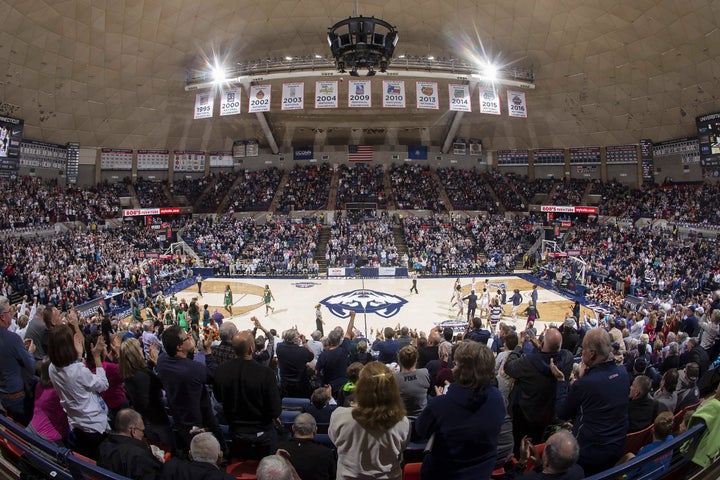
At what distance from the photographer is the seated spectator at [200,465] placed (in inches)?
106

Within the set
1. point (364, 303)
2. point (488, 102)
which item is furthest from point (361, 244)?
point (488, 102)

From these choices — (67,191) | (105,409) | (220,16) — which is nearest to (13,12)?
(220,16)

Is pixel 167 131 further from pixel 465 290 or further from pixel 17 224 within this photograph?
pixel 465 290

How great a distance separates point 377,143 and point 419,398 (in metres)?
42.6

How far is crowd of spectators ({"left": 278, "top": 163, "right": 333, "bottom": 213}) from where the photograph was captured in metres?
39.4

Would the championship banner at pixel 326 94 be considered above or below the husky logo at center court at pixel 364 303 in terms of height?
above

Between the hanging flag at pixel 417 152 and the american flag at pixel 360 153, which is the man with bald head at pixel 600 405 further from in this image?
the hanging flag at pixel 417 152

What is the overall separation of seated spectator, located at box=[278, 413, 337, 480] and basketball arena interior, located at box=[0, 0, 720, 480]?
835 millimetres

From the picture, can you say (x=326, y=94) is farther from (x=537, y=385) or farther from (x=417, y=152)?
(x=537, y=385)

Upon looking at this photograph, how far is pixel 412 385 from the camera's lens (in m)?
3.96

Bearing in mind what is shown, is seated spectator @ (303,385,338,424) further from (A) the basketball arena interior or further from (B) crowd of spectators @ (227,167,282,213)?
(B) crowd of spectators @ (227,167,282,213)

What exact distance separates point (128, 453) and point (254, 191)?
39.5m

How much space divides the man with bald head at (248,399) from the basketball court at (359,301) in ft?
35.5

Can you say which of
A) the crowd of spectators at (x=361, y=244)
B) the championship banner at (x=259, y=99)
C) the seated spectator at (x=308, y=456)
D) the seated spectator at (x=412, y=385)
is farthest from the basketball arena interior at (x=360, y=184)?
the seated spectator at (x=308, y=456)
